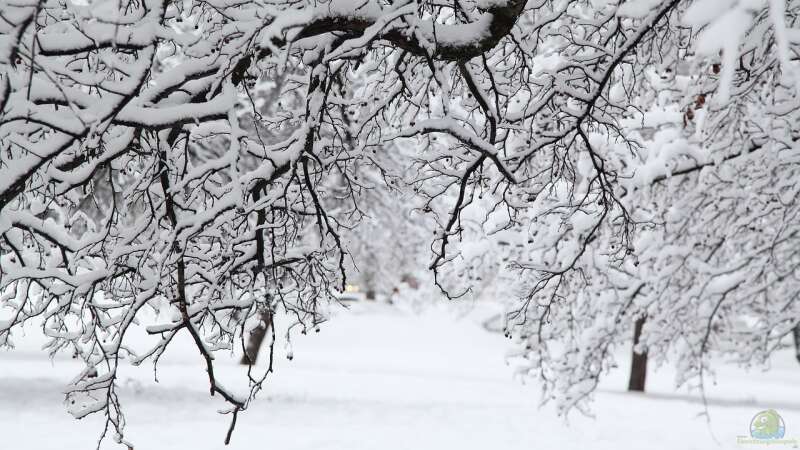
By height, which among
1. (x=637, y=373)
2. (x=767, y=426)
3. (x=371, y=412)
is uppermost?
(x=637, y=373)

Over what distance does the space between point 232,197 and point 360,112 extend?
1581 millimetres

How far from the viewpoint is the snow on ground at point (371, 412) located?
7.94 m

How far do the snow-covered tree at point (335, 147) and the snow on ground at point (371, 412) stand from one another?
1.63m

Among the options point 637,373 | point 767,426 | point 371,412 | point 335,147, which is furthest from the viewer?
point 637,373

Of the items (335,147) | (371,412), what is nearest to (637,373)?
(371,412)

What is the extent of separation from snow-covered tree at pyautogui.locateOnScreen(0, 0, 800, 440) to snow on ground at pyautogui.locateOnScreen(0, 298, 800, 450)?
5.36 feet

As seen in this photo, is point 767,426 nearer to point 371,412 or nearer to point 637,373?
point 637,373

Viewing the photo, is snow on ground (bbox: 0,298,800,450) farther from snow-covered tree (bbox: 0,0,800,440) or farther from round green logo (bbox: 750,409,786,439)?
snow-covered tree (bbox: 0,0,800,440)

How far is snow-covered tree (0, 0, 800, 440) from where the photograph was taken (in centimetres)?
272

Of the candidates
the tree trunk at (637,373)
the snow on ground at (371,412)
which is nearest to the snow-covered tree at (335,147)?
the snow on ground at (371,412)

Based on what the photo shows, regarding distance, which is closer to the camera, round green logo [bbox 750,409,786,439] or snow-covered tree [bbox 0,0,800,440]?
snow-covered tree [bbox 0,0,800,440]

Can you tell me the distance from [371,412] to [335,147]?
23.3 ft

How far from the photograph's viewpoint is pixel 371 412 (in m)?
10.3

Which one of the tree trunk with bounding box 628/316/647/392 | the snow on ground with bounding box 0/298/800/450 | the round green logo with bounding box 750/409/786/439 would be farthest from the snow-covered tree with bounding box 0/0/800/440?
the tree trunk with bounding box 628/316/647/392
